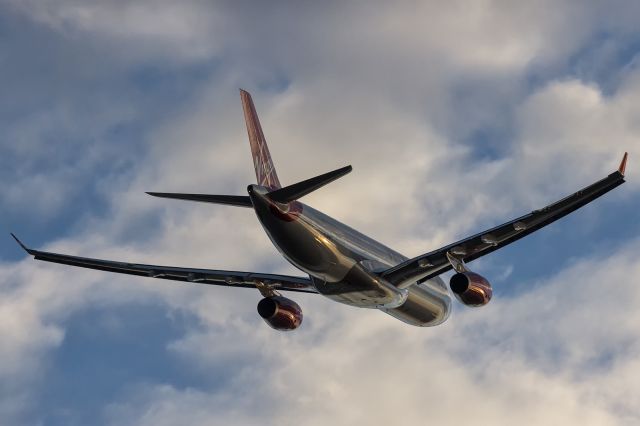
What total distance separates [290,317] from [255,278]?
2.33 m

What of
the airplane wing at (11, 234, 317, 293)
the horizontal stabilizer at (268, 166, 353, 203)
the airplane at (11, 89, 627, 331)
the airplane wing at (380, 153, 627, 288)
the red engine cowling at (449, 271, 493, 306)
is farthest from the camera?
the airplane wing at (11, 234, 317, 293)

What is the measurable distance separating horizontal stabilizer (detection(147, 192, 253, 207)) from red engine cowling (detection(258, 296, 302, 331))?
8.67m

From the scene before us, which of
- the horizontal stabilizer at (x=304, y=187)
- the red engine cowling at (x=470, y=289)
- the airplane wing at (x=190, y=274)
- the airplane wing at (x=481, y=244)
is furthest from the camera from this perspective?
the airplane wing at (x=190, y=274)

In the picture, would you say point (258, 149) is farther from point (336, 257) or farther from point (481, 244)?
point (481, 244)

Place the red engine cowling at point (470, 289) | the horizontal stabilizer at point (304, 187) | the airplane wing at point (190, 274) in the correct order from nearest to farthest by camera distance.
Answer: the horizontal stabilizer at point (304, 187), the red engine cowling at point (470, 289), the airplane wing at point (190, 274)

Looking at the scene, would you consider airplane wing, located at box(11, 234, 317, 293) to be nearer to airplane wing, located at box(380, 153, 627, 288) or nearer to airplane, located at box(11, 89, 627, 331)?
airplane, located at box(11, 89, 627, 331)

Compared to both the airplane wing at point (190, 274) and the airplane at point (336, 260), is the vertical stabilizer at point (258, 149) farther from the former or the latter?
the airplane wing at point (190, 274)

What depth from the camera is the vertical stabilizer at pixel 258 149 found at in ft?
159

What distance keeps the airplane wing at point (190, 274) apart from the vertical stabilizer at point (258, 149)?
5.17 metres

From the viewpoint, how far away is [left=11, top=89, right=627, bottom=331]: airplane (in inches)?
1742

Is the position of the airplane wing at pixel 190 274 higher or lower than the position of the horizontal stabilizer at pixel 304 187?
higher

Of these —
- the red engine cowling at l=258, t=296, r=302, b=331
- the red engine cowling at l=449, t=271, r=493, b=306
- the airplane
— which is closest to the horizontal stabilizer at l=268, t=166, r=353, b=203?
the airplane

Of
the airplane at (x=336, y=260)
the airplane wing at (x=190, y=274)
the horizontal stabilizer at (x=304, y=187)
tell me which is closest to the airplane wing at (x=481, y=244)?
the airplane at (x=336, y=260)

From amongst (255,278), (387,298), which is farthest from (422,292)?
(255,278)
